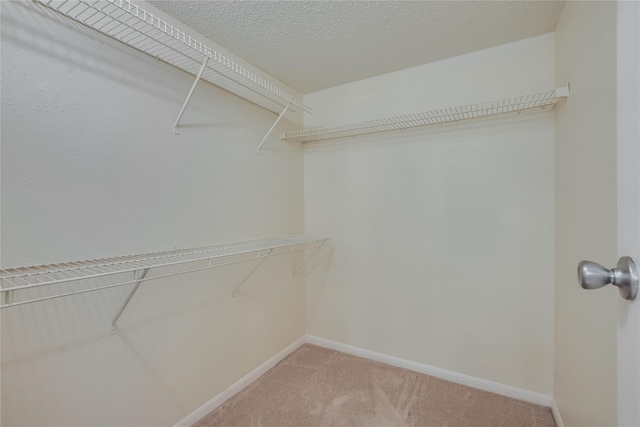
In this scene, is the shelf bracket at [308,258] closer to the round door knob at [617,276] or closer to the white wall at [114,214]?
the white wall at [114,214]

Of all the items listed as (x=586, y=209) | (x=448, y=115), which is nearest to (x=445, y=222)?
(x=448, y=115)

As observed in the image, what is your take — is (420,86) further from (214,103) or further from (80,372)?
(80,372)

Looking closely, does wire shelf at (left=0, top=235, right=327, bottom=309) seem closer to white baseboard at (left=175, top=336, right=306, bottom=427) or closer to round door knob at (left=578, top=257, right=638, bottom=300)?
white baseboard at (left=175, top=336, right=306, bottom=427)

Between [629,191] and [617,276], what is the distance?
6.0 inches

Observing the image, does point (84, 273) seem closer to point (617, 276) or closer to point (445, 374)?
point (617, 276)

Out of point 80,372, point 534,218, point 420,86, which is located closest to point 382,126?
→ point 420,86

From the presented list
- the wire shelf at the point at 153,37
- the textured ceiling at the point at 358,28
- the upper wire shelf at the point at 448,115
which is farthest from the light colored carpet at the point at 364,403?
the textured ceiling at the point at 358,28

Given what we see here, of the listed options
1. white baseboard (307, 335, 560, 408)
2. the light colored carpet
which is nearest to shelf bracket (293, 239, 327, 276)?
white baseboard (307, 335, 560, 408)

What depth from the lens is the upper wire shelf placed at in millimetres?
1485

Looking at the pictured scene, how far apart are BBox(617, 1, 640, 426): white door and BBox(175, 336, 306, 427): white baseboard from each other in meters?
1.77

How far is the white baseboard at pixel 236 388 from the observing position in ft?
4.95

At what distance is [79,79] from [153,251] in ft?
2.56

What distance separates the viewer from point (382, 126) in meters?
1.97

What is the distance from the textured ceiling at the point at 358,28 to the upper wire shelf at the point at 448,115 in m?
0.39
